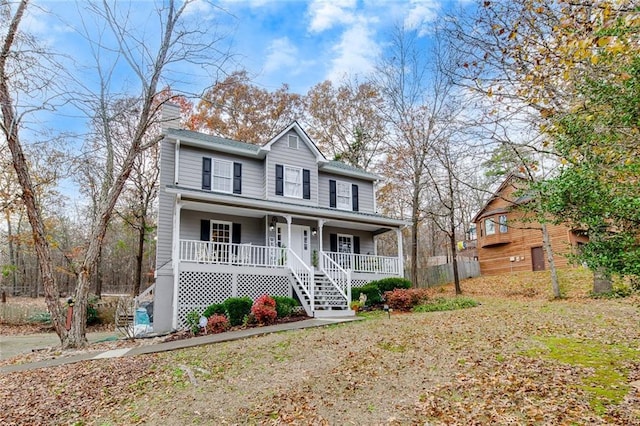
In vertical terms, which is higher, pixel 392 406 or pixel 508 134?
pixel 508 134

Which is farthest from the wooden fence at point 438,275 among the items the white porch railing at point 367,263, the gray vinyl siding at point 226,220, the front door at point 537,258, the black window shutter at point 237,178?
the black window shutter at point 237,178

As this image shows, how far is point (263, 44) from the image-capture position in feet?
38.8

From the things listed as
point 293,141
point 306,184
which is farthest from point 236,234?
point 293,141

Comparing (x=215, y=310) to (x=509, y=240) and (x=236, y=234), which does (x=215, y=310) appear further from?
(x=509, y=240)

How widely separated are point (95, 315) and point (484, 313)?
17.9 m

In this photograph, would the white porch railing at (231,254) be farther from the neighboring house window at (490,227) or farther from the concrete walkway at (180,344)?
the neighboring house window at (490,227)

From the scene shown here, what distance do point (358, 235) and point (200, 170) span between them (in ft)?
25.9

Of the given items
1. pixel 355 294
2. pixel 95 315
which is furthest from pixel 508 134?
pixel 95 315

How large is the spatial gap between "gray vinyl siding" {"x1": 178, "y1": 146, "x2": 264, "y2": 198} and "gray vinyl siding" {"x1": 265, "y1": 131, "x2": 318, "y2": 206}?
20.7 inches

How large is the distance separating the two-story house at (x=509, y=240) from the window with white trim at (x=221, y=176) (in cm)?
1453

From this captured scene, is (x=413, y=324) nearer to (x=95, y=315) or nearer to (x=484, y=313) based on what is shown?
(x=484, y=313)

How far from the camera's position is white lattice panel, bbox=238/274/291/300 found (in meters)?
13.4

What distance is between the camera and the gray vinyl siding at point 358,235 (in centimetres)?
1738

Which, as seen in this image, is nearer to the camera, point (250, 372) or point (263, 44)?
point (250, 372)
